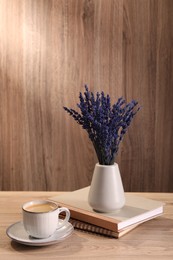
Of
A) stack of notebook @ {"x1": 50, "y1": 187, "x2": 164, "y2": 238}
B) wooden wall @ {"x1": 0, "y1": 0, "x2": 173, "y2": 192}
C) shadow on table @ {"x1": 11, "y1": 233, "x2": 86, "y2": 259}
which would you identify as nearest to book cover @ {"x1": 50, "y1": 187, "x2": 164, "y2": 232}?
A: stack of notebook @ {"x1": 50, "y1": 187, "x2": 164, "y2": 238}

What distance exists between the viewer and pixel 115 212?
1255 mm

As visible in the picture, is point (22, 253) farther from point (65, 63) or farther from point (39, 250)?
point (65, 63)

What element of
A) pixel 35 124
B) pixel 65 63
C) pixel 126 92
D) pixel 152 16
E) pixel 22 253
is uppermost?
pixel 152 16

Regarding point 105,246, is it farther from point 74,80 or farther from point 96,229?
point 74,80

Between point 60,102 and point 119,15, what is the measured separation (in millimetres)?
733

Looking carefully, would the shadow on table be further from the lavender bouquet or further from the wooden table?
the lavender bouquet

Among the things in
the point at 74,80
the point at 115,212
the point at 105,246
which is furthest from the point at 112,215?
the point at 74,80

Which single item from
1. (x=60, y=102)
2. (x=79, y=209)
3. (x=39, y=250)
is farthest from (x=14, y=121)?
(x=39, y=250)

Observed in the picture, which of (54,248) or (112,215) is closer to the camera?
(54,248)

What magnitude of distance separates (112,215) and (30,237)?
26 cm

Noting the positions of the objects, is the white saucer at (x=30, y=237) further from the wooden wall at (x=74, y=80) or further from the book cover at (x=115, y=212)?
the wooden wall at (x=74, y=80)


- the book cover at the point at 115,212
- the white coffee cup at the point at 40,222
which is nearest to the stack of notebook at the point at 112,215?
the book cover at the point at 115,212

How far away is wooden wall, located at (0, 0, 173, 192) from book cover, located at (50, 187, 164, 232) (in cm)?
146

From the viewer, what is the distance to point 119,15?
108 inches
